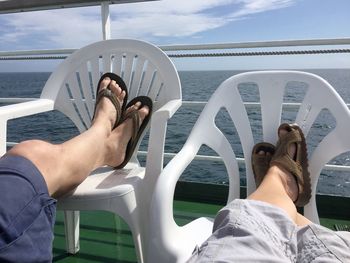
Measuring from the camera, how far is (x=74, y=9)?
195 centimetres

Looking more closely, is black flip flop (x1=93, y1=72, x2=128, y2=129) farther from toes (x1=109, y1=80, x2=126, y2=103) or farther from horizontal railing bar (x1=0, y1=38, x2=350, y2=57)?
horizontal railing bar (x1=0, y1=38, x2=350, y2=57)

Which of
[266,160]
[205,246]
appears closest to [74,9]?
[266,160]

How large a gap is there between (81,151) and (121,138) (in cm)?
33

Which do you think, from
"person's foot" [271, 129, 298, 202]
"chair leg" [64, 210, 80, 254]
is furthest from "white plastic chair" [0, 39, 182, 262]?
"person's foot" [271, 129, 298, 202]

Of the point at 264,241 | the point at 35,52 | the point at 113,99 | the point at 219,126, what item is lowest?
the point at 219,126

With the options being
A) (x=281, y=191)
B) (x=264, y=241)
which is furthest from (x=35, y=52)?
(x=264, y=241)

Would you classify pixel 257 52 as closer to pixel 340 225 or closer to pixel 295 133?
pixel 295 133

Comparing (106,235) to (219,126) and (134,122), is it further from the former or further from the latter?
(219,126)

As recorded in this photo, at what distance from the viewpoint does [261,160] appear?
1.35 meters

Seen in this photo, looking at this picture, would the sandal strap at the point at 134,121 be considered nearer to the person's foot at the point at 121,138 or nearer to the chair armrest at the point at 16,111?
the person's foot at the point at 121,138

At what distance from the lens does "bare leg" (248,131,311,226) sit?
1001mm

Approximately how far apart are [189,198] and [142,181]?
39.6 inches

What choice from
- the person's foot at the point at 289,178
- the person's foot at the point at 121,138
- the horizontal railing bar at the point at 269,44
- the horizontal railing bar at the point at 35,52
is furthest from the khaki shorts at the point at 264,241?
the horizontal railing bar at the point at 35,52

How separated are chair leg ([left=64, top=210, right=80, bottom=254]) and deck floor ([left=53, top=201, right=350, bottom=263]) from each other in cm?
3
